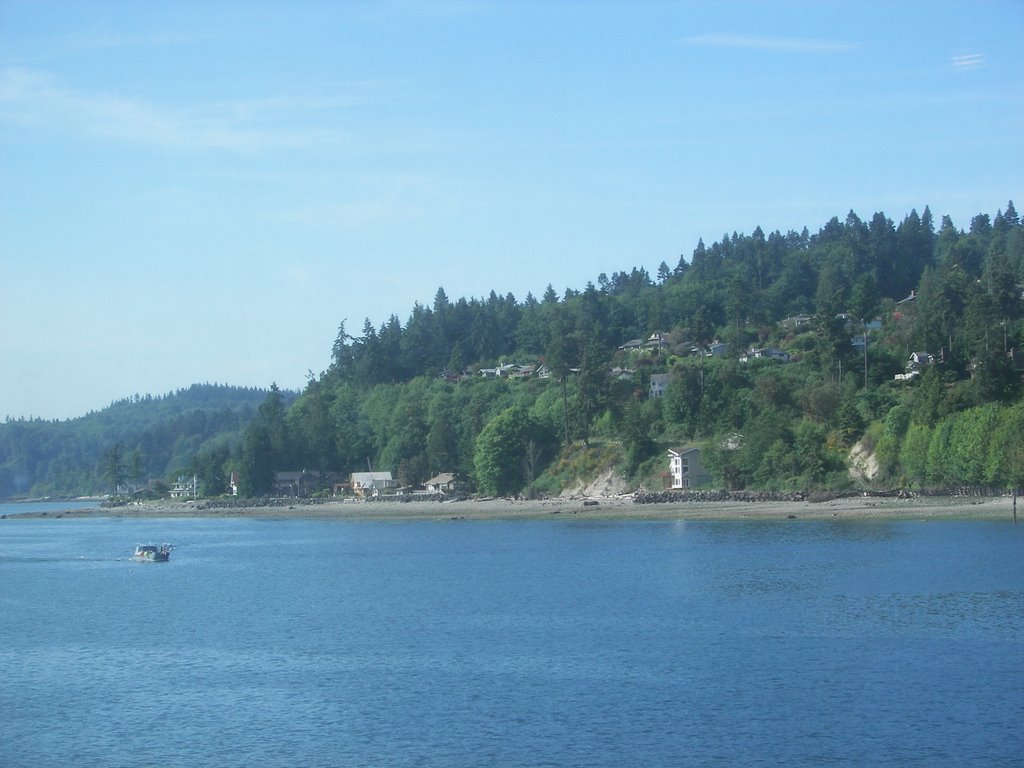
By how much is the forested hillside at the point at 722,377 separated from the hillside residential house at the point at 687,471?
86.1 inches

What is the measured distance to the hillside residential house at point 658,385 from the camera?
307 feet

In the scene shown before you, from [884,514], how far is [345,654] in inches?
1457

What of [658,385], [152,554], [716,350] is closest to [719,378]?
[658,385]

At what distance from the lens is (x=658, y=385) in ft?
310

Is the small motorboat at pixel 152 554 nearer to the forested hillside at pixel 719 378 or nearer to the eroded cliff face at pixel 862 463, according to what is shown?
the forested hillside at pixel 719 378

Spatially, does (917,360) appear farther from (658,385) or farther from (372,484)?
(372,484)

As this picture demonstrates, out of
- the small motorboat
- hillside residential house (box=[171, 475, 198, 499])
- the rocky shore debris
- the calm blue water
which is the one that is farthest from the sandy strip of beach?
the small motorboat

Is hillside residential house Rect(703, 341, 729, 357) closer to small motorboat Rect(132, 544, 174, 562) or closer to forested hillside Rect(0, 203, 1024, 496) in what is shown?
forested hillside Rect(0, 203, 1024, 496)

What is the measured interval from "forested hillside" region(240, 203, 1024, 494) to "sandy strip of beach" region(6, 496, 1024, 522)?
276 centimetres

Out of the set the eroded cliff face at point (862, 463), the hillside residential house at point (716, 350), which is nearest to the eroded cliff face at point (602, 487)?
the eroded cliff face at point (862, 463)

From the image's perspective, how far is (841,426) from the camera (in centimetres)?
6900

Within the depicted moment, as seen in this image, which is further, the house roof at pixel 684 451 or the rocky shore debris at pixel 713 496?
the house roof at pixel 684 451

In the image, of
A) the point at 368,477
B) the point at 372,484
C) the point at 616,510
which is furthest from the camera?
the point at 368,477

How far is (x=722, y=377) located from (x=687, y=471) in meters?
10.8
